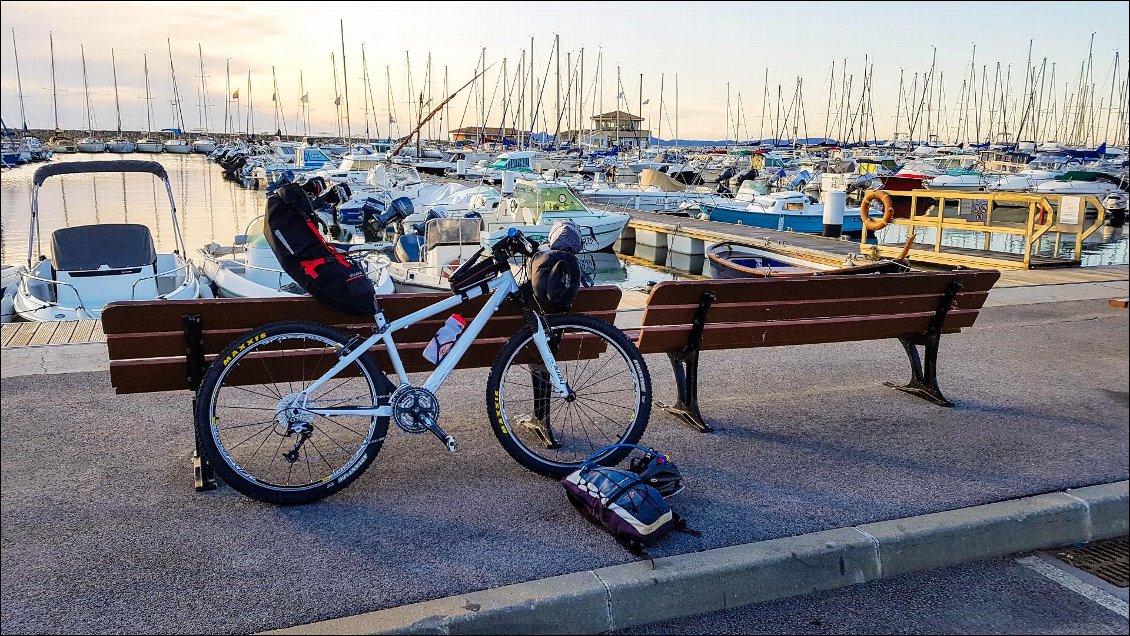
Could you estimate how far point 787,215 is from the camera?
30.5 metres

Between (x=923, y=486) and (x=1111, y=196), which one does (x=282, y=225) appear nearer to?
(x=923, y=486)

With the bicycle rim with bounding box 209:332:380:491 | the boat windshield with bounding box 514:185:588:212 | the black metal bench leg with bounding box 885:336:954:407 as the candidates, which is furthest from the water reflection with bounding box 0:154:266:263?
the black metal bench leg with bounding box 885:336:954:407

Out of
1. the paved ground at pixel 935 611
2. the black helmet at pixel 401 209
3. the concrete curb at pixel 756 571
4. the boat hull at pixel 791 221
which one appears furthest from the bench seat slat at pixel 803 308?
Result: the boat hull at pixel 791 221

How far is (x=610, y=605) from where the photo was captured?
11.5 feet

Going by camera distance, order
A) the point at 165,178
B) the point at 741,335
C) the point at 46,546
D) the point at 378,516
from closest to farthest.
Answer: the point at 46,546, the point at 378,516, the point at 741,335, the point at 165,178

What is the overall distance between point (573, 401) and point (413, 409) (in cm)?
89

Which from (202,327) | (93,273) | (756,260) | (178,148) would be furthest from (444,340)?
(178,148)

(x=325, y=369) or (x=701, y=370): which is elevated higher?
(x=325, y=369)

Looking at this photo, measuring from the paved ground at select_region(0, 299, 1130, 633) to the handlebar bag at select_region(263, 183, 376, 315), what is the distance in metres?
0.94

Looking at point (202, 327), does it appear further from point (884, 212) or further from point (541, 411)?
point (884, 212)

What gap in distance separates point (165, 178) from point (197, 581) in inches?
444

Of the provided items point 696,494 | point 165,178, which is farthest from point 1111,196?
point 696,494

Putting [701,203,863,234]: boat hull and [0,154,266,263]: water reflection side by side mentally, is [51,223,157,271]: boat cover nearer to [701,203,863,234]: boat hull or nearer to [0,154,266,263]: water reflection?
[0,154,266,263]: water reflection

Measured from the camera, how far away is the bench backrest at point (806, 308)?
538 cm
